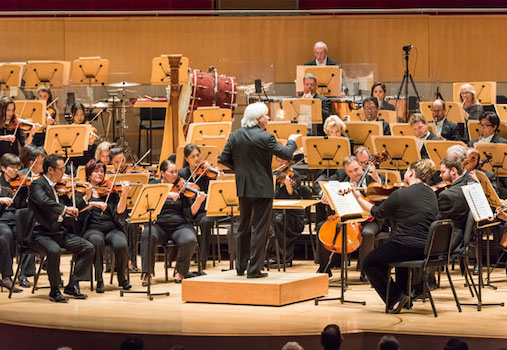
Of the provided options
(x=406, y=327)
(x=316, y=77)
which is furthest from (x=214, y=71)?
(x=406, y=327)

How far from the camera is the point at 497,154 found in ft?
24.5

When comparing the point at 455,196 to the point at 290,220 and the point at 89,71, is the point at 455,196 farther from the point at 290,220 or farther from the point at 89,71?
the point at 89,71

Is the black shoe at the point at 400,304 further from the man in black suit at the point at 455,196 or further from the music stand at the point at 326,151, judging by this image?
the music stand at the point at 326,151

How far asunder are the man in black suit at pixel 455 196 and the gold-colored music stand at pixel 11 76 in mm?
5732

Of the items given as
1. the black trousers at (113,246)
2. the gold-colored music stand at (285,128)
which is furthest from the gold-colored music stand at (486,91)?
the black trousers at (113,246)

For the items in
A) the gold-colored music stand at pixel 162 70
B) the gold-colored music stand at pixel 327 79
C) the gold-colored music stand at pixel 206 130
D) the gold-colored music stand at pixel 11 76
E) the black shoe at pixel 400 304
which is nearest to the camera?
the black shoe at pixel 400 304

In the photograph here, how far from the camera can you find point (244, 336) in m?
5.46

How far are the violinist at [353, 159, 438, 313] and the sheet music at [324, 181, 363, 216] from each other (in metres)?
0.13

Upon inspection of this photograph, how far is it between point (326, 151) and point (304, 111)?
1.49m

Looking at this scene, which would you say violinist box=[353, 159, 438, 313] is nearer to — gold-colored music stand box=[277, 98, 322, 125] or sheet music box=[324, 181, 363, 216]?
sheet music box=[324, 181, 363, 216]

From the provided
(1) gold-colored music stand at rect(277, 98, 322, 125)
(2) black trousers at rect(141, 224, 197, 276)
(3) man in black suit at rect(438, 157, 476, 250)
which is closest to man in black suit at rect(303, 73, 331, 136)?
(1) gold-colored music stand at rect(277, 98, 322, 125)

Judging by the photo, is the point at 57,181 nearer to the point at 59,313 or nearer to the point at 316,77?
the point at 59,313

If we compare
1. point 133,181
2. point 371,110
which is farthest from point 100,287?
point 371,110

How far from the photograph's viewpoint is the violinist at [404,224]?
608 centimetres
